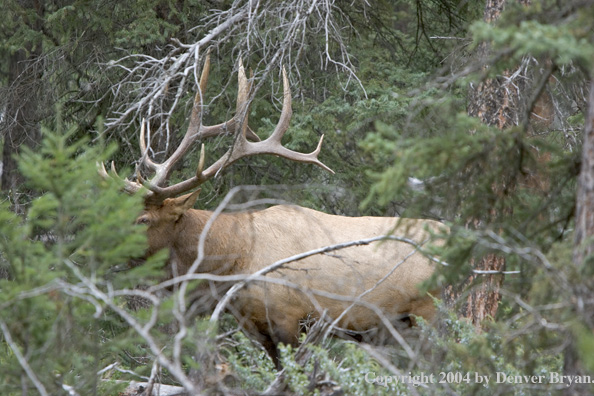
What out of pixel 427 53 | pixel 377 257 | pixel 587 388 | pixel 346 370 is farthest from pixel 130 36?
pixel 587 388

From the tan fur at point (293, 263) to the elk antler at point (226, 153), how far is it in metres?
0.23

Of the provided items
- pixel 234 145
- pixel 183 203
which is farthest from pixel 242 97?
pixel 183 203

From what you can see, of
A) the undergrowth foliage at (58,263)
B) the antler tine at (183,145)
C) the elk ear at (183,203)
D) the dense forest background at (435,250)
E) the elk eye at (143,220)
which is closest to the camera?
the dense forest background at (435,250)

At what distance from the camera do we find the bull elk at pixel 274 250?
6.51 meters

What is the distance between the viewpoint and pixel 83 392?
371 centimetres

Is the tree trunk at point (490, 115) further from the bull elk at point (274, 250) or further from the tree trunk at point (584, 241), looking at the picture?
the tree trunk at point (584, 241)

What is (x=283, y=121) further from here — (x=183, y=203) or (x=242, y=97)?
(x=183, y=203)

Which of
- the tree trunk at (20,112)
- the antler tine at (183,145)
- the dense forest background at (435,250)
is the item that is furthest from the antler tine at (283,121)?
the tree trunk at (20,112)

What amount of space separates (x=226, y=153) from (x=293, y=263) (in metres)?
1.24

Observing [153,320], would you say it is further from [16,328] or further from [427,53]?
[427,53]

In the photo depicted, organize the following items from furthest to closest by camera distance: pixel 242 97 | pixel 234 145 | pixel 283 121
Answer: pixel 283 121 → pixel 234 145 → pixel 242 97

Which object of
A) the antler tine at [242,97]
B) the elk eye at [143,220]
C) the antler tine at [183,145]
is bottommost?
the elk eye at [143,220]

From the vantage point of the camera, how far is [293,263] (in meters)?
6.58

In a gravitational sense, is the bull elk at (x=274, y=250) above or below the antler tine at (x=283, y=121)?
below
